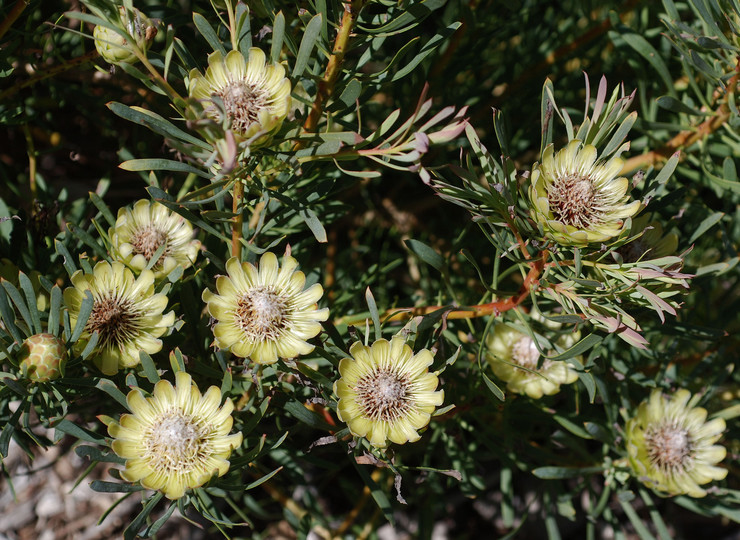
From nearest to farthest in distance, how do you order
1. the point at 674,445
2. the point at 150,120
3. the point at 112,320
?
the point at 150,120 < the point at 112,320 < the point at 674,445

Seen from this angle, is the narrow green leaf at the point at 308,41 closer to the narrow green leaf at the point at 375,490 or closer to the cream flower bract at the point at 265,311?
the cream flower bract at the point at 265,311

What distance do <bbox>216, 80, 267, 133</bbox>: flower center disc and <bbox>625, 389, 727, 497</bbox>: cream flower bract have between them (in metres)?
0.84

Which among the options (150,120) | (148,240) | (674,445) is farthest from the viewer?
(674,445)

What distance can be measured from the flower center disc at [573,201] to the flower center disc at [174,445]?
1.84 feet

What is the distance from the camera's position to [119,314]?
841 mm

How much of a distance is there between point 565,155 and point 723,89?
15.7 inches

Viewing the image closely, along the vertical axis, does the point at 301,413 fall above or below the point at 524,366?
below

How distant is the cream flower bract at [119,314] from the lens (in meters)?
0.83

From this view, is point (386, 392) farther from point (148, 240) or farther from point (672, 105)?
point (672, 105)

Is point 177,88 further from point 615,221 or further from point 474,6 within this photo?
point 615,221

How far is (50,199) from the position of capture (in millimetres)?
1186

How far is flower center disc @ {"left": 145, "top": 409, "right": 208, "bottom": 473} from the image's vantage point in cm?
A: 77

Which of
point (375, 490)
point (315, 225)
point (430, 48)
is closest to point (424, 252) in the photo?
point (315, 225)

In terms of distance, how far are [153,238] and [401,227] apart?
74 centimetres
